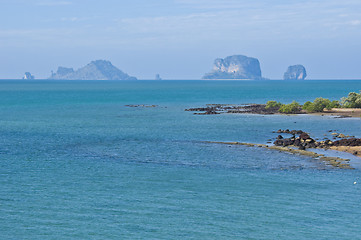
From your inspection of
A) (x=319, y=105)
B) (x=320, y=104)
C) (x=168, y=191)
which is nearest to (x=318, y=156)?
(x=168, y=191)

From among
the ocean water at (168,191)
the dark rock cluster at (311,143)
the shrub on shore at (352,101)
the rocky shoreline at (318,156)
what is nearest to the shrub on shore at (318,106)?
the shrub on shore at (352,101)

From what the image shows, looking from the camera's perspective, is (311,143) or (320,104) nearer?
(311,143)

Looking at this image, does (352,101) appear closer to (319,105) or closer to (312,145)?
(319,105)

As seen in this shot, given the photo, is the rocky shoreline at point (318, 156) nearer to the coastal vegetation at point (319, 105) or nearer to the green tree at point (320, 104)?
the coastal vegetation at point (319, 105)

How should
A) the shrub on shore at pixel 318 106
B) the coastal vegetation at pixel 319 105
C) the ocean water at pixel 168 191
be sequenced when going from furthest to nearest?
the coastal vegetation at pixel 319 105
the shrub on shore at pixel 318 106
the ocean water at pixel 168 191

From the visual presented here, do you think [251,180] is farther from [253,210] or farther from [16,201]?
Result: [16,201]

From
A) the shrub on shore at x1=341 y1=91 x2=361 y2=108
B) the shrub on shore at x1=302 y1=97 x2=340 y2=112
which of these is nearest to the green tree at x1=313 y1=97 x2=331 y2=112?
the shrub on shore at x1=302 y1=97 x2=340 y2=112

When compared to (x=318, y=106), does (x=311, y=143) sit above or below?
below

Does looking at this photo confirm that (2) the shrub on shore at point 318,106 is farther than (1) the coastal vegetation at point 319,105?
No

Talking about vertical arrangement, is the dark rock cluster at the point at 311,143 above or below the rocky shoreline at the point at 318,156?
above

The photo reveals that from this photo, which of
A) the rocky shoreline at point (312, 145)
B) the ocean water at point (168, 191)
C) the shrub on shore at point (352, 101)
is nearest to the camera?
the ocean water at point (168, 191)

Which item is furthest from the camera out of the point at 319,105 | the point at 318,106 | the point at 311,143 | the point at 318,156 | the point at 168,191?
the point at 319,105

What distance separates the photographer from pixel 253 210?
28312 mm

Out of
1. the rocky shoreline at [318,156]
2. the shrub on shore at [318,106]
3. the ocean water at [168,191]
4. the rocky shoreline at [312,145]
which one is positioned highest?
the shrub on shore at [318,106]
